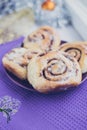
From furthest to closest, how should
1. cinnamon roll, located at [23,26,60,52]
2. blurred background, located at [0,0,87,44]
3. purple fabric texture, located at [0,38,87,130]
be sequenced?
blurred background, located at [0,0,87,44], cinnamon roll, located at [23,26,60,52], purple fabric texture, located at [0,38,87,130]

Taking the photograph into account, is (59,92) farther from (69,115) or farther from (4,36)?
(4,36)

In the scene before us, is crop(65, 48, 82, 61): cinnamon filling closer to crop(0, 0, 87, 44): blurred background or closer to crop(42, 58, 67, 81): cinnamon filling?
crop(42, 58, 67, 81): cinnamon filling

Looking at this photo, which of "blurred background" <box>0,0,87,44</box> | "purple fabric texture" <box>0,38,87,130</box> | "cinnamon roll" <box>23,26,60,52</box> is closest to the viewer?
"purple fabric texture" <box>0,38,87,130</box>

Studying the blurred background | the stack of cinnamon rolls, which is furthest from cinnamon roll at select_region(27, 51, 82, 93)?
the blurred background

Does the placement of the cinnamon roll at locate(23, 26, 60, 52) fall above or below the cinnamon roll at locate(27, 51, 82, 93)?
above

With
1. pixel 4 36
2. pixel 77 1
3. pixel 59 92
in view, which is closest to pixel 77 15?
pixel 77 1

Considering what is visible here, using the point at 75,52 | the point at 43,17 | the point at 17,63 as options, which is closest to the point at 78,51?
the point at 75,52

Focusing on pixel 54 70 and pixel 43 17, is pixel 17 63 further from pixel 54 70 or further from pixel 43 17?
pixel 43 17
